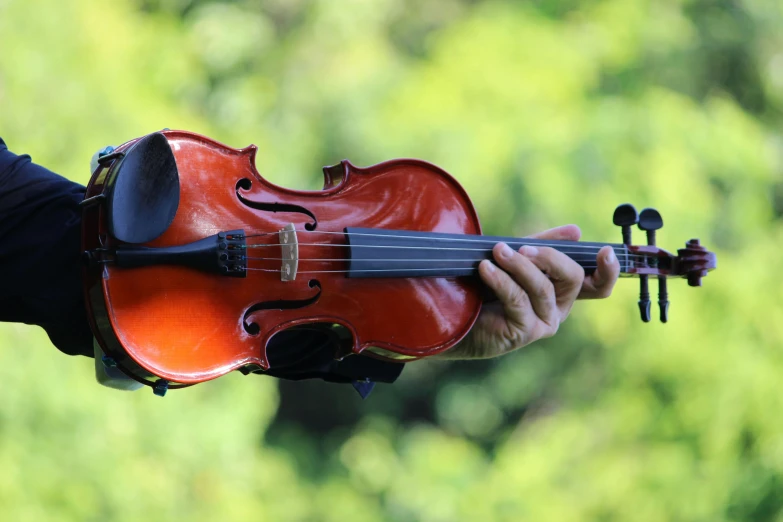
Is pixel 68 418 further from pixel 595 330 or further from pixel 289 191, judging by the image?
pixel 595 330

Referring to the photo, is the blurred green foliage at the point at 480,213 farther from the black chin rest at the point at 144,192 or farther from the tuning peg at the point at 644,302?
the black chin rest at the point at 144,192

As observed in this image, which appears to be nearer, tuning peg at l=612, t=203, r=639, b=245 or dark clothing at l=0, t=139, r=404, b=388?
dark clothing at l=0, t=139, r=404, b=388

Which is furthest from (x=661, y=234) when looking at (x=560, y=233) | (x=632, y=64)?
(x=560, y=233)

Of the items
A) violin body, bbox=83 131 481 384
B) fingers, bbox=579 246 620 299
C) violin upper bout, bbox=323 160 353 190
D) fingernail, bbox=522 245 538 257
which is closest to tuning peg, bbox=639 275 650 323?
fingers, bbox=579 246 620 299

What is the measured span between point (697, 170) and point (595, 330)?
1439 millimetres

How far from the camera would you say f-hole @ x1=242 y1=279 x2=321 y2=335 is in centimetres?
174

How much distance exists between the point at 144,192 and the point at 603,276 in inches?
45.3

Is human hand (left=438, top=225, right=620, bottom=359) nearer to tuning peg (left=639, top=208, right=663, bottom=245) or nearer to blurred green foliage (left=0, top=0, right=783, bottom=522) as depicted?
tuning peg (left=639, top=208, right=663, bottom=245)

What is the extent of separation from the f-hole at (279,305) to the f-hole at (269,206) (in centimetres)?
13

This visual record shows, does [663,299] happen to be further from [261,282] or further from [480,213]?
[480,213]

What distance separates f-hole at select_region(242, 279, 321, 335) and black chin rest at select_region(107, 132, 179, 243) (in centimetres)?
24

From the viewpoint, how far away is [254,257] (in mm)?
1750

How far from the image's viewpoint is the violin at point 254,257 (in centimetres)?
157

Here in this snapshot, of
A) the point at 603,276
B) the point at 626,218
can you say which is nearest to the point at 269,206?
the point at 603,276
